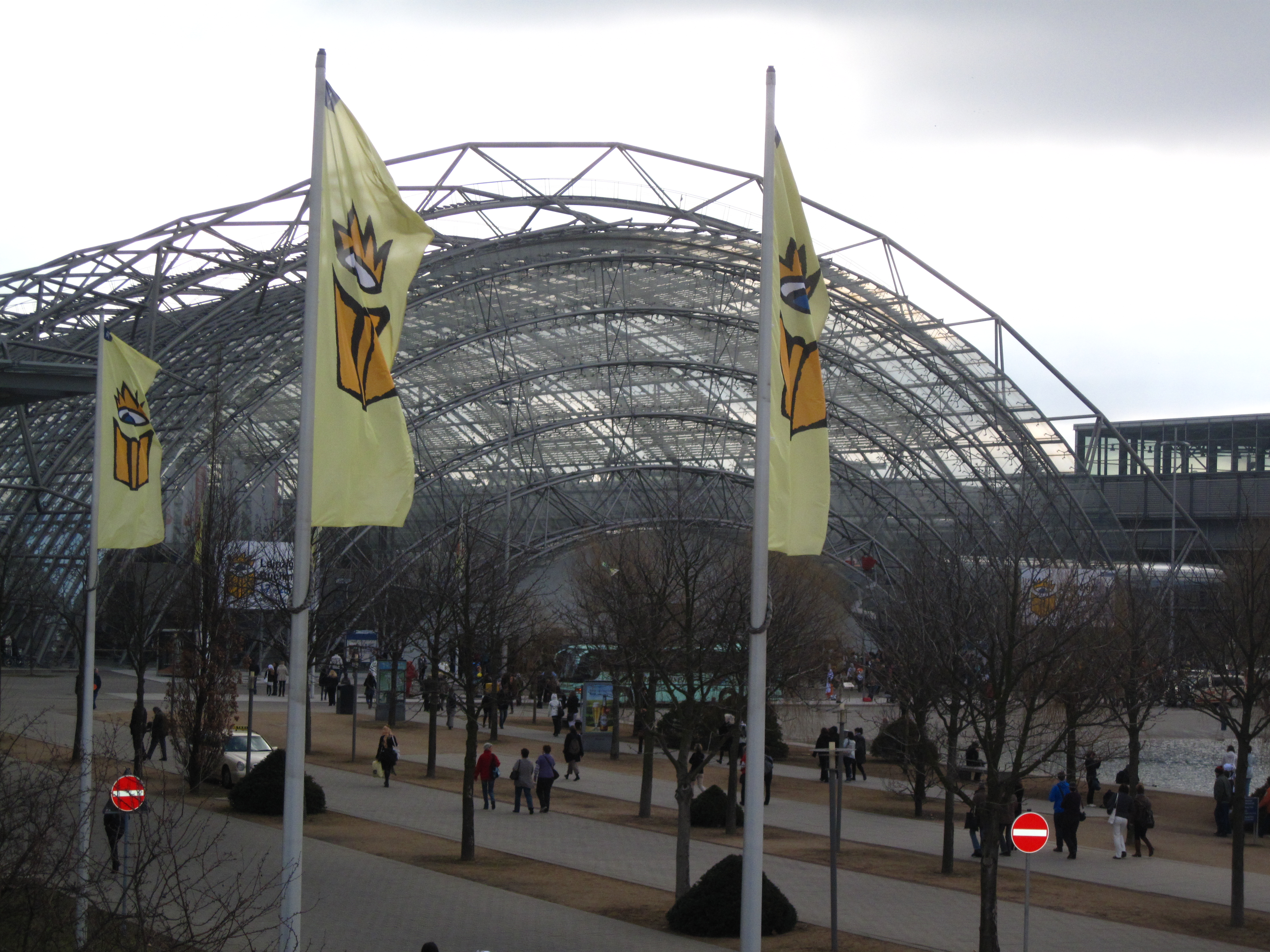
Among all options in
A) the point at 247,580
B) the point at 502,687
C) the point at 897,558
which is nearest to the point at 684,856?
the point at 247,580

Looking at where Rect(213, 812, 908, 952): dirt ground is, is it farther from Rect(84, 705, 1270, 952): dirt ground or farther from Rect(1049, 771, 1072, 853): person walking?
Rect(1049, 771, 1072, 853): person walking

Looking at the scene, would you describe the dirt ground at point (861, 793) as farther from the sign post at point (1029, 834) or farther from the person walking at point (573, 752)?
the sign post at point (1029, 834)

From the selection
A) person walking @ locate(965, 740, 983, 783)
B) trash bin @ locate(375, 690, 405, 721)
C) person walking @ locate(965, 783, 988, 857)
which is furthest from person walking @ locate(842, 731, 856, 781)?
trash bin @ locate(375, 690, 405, 721)

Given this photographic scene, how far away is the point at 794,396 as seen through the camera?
1104 centimetres

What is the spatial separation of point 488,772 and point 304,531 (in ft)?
60.5

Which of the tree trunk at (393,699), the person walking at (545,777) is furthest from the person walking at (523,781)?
the tree trunk at (393,699)

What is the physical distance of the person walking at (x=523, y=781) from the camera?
1062 inches

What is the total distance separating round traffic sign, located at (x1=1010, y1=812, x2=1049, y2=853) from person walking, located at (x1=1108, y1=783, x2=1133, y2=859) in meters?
10.9

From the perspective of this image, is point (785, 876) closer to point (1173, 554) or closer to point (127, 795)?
point (127, 795)

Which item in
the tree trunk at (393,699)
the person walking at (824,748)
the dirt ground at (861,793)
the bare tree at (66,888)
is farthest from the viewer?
A: the tree trunk at (393,699)

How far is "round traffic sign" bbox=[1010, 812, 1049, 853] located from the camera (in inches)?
553

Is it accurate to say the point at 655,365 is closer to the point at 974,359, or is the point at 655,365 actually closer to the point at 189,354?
the point at 974,359

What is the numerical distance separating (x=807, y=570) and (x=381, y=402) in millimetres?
48806

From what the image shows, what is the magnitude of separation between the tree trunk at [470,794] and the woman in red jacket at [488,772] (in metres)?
3.54
